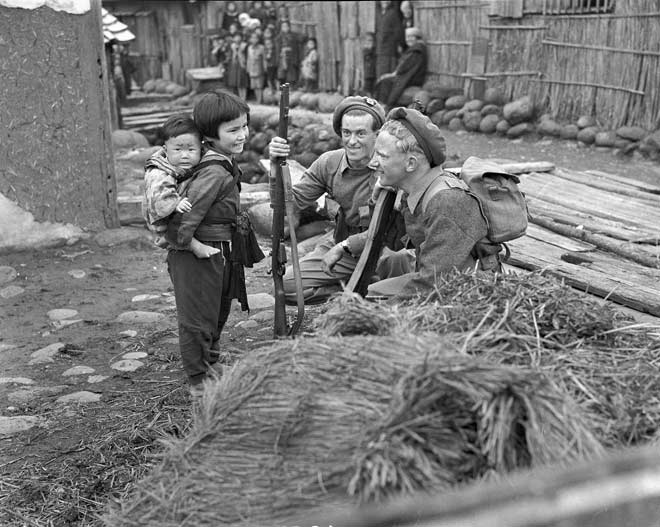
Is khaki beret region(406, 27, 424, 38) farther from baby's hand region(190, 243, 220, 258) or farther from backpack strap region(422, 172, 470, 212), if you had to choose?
backpack strap region(422, 172, 470, 212)

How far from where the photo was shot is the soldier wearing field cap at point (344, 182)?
4.80 metres

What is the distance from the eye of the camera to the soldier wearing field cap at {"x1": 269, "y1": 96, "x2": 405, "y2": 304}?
4805 mm

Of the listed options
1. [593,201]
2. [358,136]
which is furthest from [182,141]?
[593,201]

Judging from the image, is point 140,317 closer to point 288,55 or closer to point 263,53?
point 288,55

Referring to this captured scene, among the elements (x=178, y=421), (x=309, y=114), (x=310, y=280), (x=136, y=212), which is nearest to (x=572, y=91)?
(x=309, y=114)

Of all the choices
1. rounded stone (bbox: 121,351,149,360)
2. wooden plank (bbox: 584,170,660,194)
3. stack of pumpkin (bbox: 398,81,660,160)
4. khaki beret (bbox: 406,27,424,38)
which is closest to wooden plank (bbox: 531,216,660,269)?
wooden plank (bbox: 584,170,660,194)

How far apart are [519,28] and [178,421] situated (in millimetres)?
12230

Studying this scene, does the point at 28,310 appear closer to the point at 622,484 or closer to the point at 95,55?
the point at 95,55

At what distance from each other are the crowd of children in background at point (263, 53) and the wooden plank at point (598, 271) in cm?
1535

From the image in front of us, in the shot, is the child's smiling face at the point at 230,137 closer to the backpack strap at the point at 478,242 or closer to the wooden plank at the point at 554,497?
the backpack strap at the point at 478,242

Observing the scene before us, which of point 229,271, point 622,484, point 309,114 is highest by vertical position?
point 622,484

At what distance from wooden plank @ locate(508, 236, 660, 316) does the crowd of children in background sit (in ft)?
50.4

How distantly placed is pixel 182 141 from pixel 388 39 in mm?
14148

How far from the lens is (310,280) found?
16.6 ft
